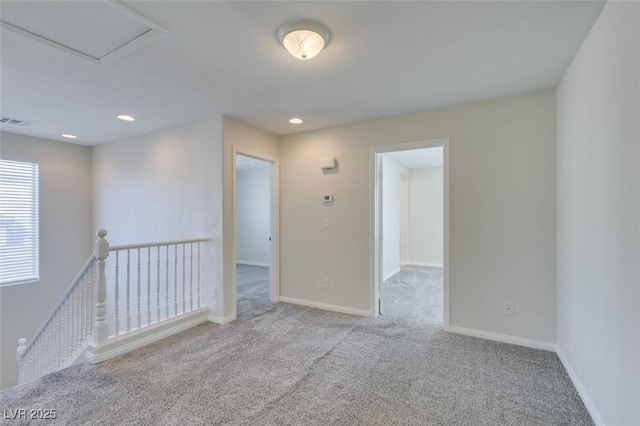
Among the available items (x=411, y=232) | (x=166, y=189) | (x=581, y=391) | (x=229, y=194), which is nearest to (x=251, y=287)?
(x=166, y=189)

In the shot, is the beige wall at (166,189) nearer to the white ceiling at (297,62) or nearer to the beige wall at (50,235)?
the beige wall at (50,235)

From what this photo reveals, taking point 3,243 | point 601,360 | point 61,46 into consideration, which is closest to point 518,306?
point 601,360

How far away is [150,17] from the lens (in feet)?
5.62

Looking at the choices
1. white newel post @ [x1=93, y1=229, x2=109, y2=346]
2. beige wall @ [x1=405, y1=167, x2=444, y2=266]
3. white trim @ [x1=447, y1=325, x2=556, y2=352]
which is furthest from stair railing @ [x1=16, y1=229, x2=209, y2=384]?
beige wall @ [x1=405, y1=167, x2=444, y2=266]

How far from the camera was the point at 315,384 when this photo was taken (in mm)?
2174

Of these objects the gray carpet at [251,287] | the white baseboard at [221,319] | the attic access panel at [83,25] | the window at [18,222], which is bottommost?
the gray carpet at [251,287]

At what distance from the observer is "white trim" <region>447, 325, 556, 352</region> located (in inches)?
106

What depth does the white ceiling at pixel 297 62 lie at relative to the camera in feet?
5.51

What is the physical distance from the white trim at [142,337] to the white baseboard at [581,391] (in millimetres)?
3496

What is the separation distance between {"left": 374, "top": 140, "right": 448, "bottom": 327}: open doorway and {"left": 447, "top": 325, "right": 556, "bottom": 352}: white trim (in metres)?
0.17

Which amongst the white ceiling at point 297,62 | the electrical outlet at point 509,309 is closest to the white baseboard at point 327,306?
the electrical outlet at point 509,309

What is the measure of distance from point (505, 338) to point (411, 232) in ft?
15.1

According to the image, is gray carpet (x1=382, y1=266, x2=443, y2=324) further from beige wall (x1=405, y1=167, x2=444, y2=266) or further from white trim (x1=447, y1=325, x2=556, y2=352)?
beige wall (x1=405, y1=167, x2=444, y2=266)

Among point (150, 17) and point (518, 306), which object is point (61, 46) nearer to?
point (150, 17)
